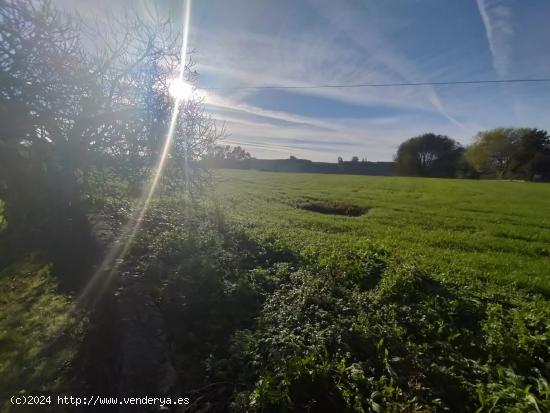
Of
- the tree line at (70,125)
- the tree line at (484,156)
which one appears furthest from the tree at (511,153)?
the tree line at (70,125)

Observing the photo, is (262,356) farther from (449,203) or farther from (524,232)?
(449,203)

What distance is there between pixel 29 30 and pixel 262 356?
10312 millimetres

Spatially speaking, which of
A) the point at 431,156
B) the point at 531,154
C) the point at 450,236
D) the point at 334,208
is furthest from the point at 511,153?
the point at 450,236

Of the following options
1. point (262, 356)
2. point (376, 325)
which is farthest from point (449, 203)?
point (262, 356)

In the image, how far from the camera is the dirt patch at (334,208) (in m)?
22.2

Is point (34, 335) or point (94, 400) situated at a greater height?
point (34, 335)

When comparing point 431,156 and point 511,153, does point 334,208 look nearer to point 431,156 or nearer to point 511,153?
point 511,153

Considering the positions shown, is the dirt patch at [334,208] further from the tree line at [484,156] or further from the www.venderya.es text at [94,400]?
the tree line at [484,156]

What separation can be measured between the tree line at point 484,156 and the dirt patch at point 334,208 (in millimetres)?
66133

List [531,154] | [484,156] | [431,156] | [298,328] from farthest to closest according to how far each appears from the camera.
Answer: [431,156] → [484,156] → [531,154] → [298,328]

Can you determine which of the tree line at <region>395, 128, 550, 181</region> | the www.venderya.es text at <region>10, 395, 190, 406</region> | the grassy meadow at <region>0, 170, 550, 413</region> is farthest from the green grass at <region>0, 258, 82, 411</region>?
the tree line at <region>395, 128, 550, 181</region>

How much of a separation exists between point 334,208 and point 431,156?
3196 inches

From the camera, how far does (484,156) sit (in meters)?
77.0

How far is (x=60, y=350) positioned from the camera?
5.63 metres
